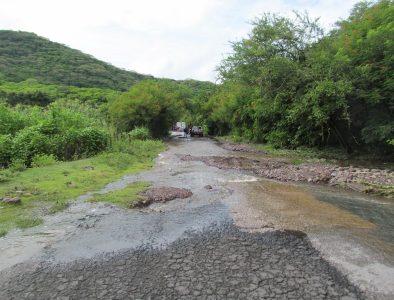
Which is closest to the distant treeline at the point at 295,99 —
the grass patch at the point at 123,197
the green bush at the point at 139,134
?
the green bush at the point at 139,134

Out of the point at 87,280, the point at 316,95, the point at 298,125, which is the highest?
the point at 316,95

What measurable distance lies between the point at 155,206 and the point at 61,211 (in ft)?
10.2

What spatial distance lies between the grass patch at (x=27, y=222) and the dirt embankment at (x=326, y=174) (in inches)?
448

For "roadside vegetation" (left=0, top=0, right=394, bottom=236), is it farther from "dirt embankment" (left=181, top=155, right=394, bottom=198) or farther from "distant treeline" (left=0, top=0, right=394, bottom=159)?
"dirt embankment" (left=181, top=155, right=394, bottom=198)

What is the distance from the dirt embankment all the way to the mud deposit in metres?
7.85

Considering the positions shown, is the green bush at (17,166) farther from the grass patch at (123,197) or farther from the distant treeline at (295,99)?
the grass patch at (123,197)

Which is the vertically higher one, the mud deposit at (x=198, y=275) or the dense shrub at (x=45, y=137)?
the dense shrub at (x=45, y=137)

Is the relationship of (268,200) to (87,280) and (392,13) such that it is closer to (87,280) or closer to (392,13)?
A: (87,280)

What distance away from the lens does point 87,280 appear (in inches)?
274

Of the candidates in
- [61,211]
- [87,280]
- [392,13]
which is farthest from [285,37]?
[87,280]

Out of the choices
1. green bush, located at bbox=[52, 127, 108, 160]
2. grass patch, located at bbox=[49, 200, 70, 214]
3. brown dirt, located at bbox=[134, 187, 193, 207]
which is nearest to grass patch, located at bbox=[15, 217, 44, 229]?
grass patch, located at bbox=[49, 200, 70, 214]

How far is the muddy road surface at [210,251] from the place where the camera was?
655cm

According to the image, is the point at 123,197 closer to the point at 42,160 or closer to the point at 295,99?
the point at 42,160

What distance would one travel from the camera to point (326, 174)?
56.5ft
